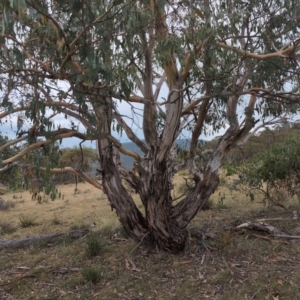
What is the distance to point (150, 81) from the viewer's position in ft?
20.7

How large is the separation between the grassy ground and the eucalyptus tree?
1.60ft

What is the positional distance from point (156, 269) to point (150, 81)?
2732mm

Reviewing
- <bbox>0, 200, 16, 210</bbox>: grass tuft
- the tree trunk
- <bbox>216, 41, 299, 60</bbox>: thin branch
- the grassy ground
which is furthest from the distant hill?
<bbox>0, 200, 16, 210</bbox>: grass tuft

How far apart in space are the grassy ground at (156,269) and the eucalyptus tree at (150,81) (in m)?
0.49

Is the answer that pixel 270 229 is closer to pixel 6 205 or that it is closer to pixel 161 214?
pixel 161 214

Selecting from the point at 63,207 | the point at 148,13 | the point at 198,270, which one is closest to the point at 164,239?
the point at 198,270

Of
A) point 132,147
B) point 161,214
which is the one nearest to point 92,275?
point 161,214

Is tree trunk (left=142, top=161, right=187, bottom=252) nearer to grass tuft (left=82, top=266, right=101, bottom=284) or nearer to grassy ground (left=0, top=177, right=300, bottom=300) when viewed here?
grassy ground (left=0, top=177, right=300, bottom=300)

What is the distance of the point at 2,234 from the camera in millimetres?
10000

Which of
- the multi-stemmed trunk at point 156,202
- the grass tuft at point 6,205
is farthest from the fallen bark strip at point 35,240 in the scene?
the grass tuft at point 6,205

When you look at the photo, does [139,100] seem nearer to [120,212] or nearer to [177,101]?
[177,101]

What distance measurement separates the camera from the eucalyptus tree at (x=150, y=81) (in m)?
4.28

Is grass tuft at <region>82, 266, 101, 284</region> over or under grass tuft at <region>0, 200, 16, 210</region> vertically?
under

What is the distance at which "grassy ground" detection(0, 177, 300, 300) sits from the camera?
517 centimetres
